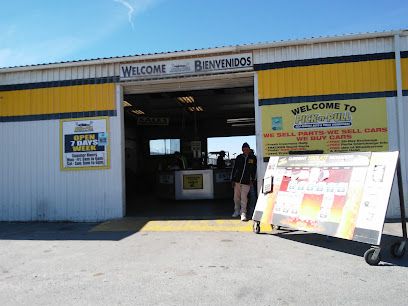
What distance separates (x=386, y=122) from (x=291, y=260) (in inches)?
193

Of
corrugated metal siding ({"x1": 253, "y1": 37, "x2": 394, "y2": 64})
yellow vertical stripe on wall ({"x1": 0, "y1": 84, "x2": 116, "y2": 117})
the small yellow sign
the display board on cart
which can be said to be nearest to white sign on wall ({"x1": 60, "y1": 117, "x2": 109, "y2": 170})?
yellow vertical stripe on wall ({"x1": 0, "y1": 84, "x2": 116, "y2": 117})

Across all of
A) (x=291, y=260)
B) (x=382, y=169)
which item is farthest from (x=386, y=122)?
(x=291, y=260)

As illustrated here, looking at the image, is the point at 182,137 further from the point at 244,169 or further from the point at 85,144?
the point at 244,169

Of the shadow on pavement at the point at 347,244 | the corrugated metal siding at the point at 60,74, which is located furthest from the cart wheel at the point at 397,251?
the corrugated metal siding at the point at 60,74

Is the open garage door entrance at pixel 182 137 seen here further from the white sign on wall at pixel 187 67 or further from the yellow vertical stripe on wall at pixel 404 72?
the yellow vertical stripe on wall at pixel 404 72

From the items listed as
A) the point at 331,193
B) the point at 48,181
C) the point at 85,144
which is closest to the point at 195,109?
the point at 85,144

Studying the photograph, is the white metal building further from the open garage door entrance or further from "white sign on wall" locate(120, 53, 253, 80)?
the open garage door entrance

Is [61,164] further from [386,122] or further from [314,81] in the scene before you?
[386,122]

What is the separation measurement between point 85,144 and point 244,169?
4.18m

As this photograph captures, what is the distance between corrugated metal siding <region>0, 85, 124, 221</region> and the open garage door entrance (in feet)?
4.03

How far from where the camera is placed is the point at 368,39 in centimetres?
955

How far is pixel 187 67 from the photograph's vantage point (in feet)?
34.1

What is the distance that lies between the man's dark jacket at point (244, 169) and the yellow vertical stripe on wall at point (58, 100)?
3.56 metres

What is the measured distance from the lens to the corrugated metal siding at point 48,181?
10500mm
